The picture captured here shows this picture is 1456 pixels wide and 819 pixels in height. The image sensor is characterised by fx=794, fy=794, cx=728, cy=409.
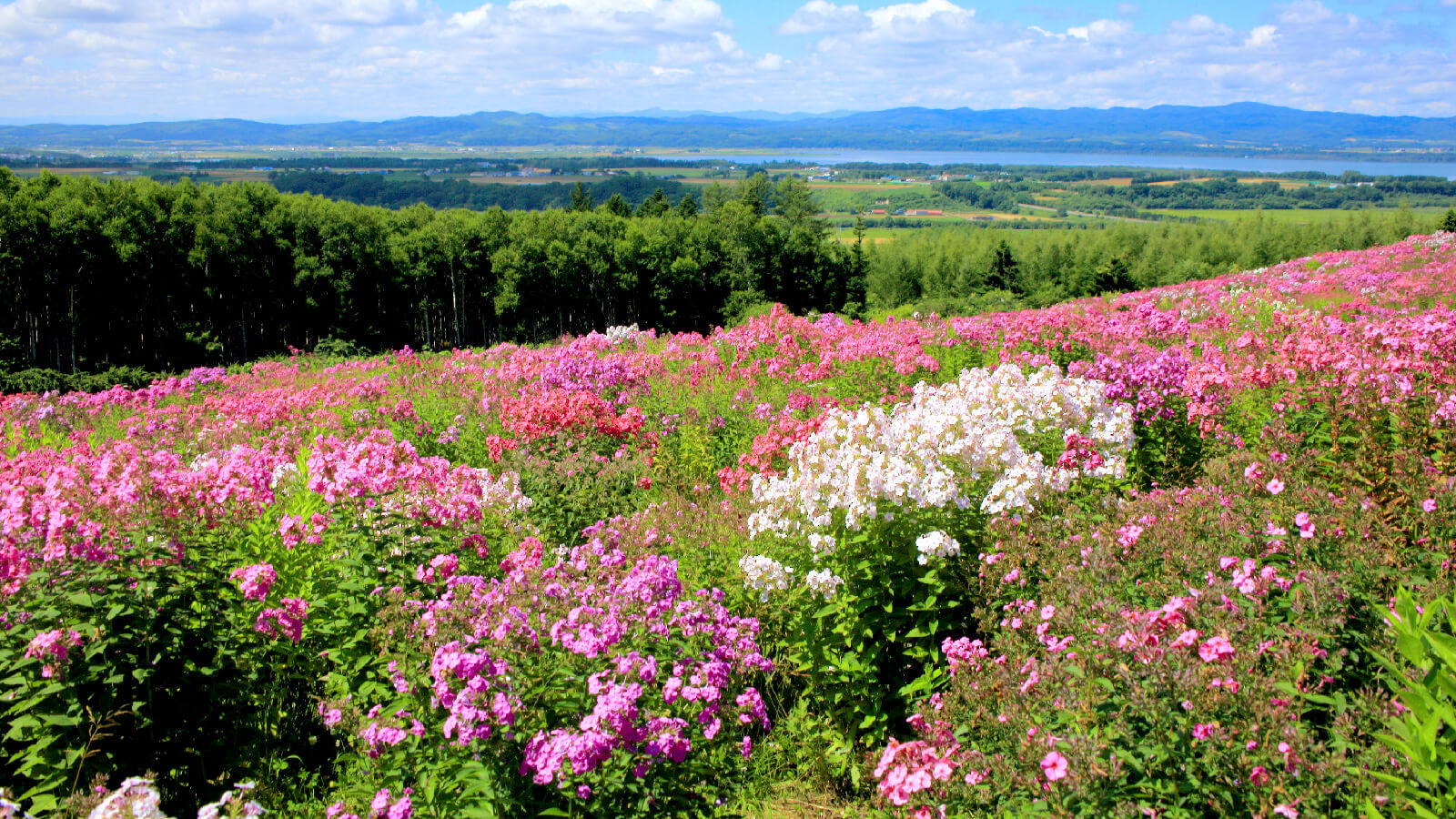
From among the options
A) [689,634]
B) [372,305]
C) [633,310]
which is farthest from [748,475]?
[633,310]

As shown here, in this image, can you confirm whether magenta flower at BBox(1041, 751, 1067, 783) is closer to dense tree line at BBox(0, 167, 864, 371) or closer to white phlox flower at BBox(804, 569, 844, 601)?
white phlox flower at BBox(804, 569, 844, 601)

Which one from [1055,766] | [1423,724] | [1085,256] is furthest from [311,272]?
[1085,256]

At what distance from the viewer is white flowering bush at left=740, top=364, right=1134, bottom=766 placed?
4234 mm

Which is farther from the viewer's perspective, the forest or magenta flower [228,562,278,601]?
the forest

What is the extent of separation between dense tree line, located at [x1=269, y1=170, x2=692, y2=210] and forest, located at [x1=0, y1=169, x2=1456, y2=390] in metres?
67.5

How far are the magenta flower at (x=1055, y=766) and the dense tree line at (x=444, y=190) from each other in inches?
5249

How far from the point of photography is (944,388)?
6082 mm

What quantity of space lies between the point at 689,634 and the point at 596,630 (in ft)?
1.83

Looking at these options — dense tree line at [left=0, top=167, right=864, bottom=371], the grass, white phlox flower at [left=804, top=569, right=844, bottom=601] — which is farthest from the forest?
the grass

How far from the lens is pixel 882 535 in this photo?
430 centimetres

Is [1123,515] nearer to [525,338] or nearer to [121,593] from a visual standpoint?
[121,593]

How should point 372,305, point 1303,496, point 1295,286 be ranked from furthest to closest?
1. point 372,305
2. point 1295,286
3. point 1303,496

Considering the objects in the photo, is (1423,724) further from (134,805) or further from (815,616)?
(134,805)

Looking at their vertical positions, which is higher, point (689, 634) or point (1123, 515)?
point (1123, 515)
